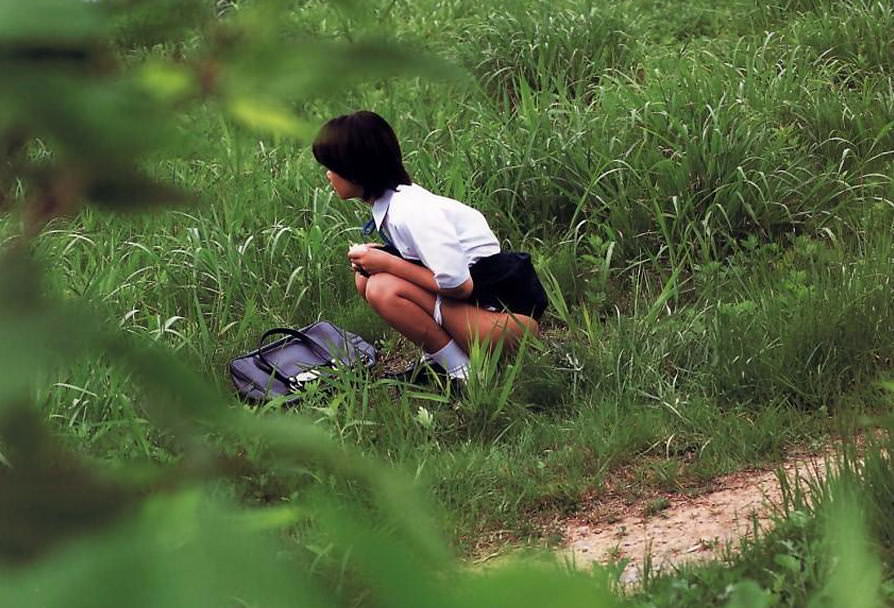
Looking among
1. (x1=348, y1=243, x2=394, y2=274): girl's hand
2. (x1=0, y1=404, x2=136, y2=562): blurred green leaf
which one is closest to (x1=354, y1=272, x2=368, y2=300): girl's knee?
(x1=348, y1=243, x2=394, y2=274): girl's hand

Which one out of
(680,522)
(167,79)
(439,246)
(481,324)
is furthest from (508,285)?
(167,79)

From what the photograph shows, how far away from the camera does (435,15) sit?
6652mm

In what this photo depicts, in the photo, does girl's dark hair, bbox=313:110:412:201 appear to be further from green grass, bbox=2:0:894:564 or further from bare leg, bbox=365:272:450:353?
bare leg, bbox=365:272:450:353

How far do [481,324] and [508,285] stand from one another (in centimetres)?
15

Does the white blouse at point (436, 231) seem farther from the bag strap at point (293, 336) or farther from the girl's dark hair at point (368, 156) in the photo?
the bag strap at point (293, 336)

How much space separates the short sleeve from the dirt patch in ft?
3.41

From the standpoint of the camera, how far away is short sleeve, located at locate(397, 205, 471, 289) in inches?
154

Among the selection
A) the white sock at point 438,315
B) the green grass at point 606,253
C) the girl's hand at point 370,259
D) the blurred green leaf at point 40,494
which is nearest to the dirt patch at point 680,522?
the green grass at point 606,253

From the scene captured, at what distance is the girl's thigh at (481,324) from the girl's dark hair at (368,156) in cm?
43

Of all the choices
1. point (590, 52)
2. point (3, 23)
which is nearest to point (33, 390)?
point (3, 23)

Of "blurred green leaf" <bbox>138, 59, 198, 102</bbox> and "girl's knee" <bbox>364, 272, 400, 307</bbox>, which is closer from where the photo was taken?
"blurred green leaf" <bbox>138, 59, 198, 102</bbox>

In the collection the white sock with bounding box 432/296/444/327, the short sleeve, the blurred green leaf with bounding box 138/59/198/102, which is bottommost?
the white sock with bounding box 432/296/444/327

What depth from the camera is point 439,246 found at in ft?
12.8

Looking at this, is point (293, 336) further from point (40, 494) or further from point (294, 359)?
point (40, 494)
